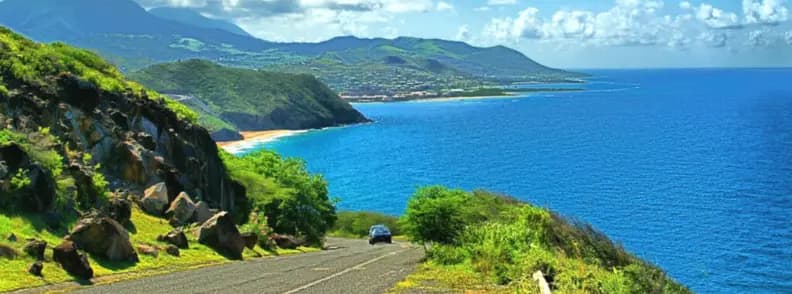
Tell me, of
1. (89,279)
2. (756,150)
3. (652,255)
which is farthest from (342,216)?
(756,150)

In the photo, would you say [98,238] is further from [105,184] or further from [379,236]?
[379,236]

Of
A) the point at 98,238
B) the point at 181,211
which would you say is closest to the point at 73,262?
the point at 98,238

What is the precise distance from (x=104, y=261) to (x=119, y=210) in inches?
191

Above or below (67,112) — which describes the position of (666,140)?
below

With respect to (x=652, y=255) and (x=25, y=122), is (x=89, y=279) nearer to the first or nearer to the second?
(x=25, y=122)

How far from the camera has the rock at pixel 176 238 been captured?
26.1 metres

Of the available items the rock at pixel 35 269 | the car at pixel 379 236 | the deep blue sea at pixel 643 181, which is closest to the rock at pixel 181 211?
the rock at pixel 35 269

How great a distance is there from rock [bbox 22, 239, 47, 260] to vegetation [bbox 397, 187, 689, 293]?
9.62 meters

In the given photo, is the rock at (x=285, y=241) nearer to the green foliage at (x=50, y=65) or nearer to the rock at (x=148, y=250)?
the green foliage at (x=50, y=65)

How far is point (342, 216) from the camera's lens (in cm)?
8850

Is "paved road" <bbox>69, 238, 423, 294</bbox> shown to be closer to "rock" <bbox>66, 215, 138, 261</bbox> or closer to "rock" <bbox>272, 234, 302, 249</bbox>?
"rock" <bbox>66, 215, 138, 261</bbox>

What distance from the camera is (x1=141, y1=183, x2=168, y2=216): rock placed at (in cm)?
2958

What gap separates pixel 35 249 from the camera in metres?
19.4

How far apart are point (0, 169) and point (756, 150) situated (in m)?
153
